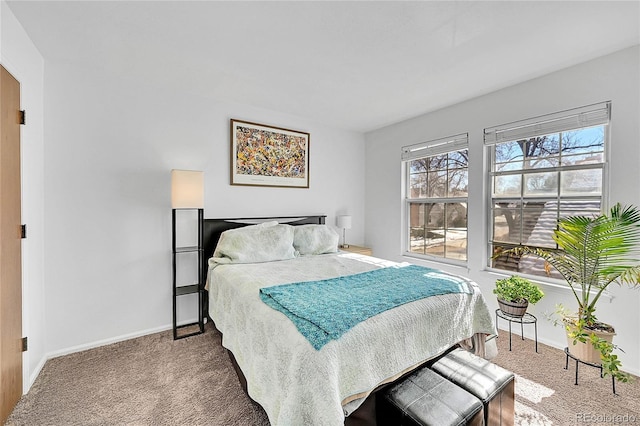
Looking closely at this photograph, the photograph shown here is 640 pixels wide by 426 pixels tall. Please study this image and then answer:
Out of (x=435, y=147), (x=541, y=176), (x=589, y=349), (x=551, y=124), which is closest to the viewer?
(x=589, y=349)

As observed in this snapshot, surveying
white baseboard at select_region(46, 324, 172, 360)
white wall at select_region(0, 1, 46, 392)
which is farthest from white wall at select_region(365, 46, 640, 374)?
white wall at select_region(0, 1, 46, 392)

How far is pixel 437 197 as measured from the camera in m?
3.73

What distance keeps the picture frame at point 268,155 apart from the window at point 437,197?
1486 millimetres

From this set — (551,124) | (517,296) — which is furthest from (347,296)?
(551,124)

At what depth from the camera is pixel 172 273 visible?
2.89 m

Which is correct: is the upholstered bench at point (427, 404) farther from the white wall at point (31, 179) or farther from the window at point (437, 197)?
the white wall at point (31, 179)

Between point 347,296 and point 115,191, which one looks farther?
point 115,191

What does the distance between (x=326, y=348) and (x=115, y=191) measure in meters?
2.52

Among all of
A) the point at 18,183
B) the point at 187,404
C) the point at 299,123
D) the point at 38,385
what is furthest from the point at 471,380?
the point at 299,123

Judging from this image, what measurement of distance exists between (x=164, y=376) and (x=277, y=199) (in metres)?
2.16

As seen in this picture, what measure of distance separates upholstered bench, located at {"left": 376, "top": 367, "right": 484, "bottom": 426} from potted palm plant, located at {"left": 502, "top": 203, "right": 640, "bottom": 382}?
1326 mm

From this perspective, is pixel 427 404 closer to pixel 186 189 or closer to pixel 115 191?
pixel 186 189

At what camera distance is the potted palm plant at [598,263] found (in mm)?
2006

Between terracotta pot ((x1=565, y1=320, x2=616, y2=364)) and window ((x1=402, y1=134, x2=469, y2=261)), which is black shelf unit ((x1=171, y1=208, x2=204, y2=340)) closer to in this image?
window ((x1=402, y1=134, x2=469, y2=261))
